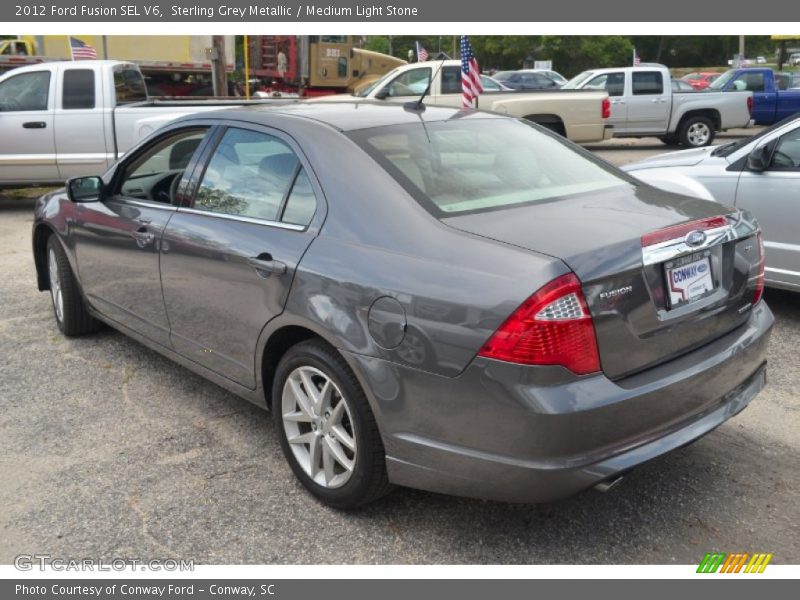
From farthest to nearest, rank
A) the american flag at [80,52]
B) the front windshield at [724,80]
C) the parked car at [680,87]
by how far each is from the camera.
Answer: the front windshield at [724,80] → the parked car at [680,87] → the american flag at [80,52]

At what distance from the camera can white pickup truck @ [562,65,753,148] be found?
17.8 metres

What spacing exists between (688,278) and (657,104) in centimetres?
1632

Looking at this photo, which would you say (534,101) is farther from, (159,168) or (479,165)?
(479,165)

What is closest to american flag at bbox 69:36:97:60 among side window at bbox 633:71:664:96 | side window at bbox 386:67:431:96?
side window at bbox 386:67:431:96

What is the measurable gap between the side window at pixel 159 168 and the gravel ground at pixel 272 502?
1.15m

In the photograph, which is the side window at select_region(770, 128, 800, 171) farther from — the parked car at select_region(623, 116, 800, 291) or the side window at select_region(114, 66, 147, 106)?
the side window at select_region(114, 66, 147, 106)

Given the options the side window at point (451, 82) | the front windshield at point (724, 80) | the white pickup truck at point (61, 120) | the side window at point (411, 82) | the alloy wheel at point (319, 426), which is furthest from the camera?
the front windshield at point (724, 80)

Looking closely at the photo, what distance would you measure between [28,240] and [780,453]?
26.7ft

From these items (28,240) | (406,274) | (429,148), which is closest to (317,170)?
(429,148)

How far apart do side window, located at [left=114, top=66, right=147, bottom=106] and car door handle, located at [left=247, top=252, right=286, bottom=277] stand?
28.7 feet

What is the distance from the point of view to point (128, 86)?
1154cm

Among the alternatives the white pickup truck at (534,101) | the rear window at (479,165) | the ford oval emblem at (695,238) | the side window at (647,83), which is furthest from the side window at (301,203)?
the side window at (647,83)

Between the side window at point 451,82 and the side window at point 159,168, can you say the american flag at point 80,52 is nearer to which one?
the side window at point 451,82

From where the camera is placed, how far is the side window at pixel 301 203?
326 centimetres
